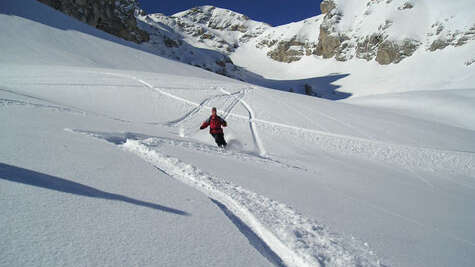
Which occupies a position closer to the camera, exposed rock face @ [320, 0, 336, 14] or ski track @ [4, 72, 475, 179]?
ski track @ [4, 72, 475, 179]

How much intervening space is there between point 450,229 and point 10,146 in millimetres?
5246

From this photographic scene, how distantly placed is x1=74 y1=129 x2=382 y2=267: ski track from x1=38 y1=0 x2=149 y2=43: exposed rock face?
64737 mm

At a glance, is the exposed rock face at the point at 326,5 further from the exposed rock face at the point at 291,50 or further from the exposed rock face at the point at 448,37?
the exposed rock face at the point at 448,37

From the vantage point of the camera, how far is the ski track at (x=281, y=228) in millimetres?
1979

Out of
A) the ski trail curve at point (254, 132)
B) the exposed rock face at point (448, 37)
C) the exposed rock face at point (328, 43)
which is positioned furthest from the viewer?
the exposed rock face at point (328, 43)

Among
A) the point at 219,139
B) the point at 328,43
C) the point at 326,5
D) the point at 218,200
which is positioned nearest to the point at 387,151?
the point at 219,139

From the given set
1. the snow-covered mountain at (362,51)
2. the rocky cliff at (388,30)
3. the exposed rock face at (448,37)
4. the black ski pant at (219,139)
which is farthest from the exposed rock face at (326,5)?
the black ski pant at (219,139)

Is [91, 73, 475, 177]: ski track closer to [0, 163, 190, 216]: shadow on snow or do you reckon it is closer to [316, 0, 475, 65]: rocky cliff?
[0, 163, 190, 216]: shadow on snow

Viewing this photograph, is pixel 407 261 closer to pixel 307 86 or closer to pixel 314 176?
pixel 314 176

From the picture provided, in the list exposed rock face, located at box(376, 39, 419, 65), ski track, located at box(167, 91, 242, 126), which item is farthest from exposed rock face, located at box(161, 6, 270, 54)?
ski track, located at box(167, 91, 242, 126)

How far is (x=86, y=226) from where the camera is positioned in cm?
167

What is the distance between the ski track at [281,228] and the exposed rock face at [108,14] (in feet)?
212

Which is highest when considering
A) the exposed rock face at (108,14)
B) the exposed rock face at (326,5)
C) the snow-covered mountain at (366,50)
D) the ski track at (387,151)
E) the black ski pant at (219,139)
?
the exposed rock face at (326,5)

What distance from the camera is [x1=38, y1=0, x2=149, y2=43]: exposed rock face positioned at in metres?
54.0
